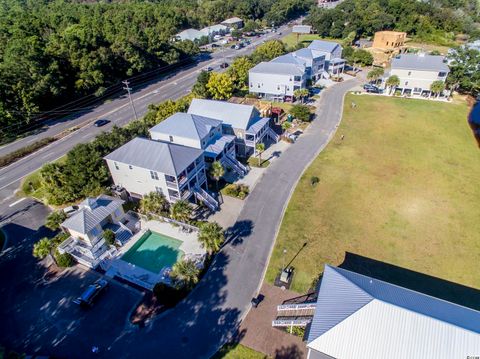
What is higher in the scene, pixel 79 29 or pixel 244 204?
pixel 79 29

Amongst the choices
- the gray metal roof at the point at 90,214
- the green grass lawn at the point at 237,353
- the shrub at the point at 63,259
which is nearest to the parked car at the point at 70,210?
the gray metal roof at the point at 90,214

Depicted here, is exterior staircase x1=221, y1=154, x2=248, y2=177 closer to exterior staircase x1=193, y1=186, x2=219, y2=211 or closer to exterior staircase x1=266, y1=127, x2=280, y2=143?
exterior staircase x1=193, y1=186, x2=219, y2=211

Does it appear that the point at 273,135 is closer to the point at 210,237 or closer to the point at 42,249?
the point at 210,237

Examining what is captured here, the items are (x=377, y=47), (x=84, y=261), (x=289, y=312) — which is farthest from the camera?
(x=377, y=47)

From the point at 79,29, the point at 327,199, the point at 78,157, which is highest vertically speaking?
the point at 79,29

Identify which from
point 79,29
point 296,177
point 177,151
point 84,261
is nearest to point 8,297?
point 84,261

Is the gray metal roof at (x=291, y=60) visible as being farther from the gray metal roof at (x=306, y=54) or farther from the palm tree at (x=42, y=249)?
the palm tree at (x=42, y=249)

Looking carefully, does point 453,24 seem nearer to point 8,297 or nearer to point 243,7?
point 243,7

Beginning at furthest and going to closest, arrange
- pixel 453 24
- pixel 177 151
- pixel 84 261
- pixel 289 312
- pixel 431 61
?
pixel 453 24, pixel 431 61, pixel 177 151, pixel 84 261, pixel 289 312
